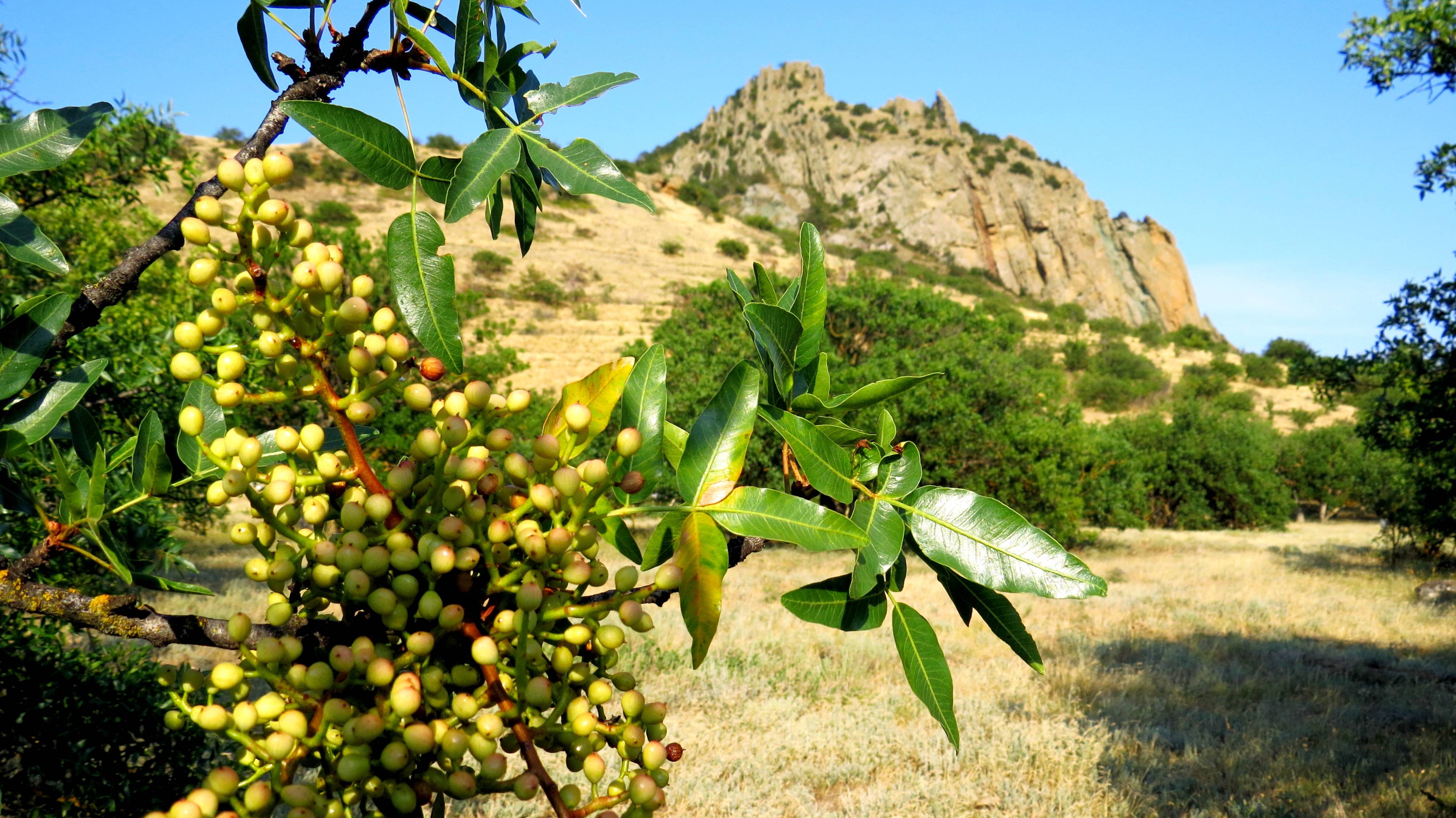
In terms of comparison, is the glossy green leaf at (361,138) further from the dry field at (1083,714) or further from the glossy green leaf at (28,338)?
the dry field at (1083,714)

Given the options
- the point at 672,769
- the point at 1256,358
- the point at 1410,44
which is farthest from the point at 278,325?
the point at 1256,358

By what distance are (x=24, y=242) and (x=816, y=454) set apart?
79 centimetres

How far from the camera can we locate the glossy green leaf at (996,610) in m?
0.82

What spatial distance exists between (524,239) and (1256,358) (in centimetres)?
4195

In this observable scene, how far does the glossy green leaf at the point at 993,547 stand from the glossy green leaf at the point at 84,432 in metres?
0.91

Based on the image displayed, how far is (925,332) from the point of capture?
1559cm

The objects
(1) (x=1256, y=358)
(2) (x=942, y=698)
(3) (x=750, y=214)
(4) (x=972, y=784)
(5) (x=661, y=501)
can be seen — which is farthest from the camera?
(3) (x=750, y=214)

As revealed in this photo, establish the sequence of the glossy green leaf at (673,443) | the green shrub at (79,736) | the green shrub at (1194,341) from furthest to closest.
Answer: the green shrub at (1194,341), the green shrub at (79,736), the glossy green leaf at (673,443)

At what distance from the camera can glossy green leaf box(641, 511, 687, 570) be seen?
0.69 meters

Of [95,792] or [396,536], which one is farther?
[95,792]

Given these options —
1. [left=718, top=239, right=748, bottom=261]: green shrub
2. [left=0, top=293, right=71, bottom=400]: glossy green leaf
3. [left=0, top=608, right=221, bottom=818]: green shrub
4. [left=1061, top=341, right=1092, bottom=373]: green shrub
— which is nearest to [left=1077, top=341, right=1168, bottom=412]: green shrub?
[left=1061, top=341, right=1092, bottom=373]: green shrub

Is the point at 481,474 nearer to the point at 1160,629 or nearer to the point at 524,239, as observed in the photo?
the point at 524,239

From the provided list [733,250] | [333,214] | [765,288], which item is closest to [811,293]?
[765,288]

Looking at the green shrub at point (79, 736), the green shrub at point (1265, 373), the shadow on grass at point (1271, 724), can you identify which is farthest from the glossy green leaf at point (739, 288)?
the green shrub at point (1265, 373)
